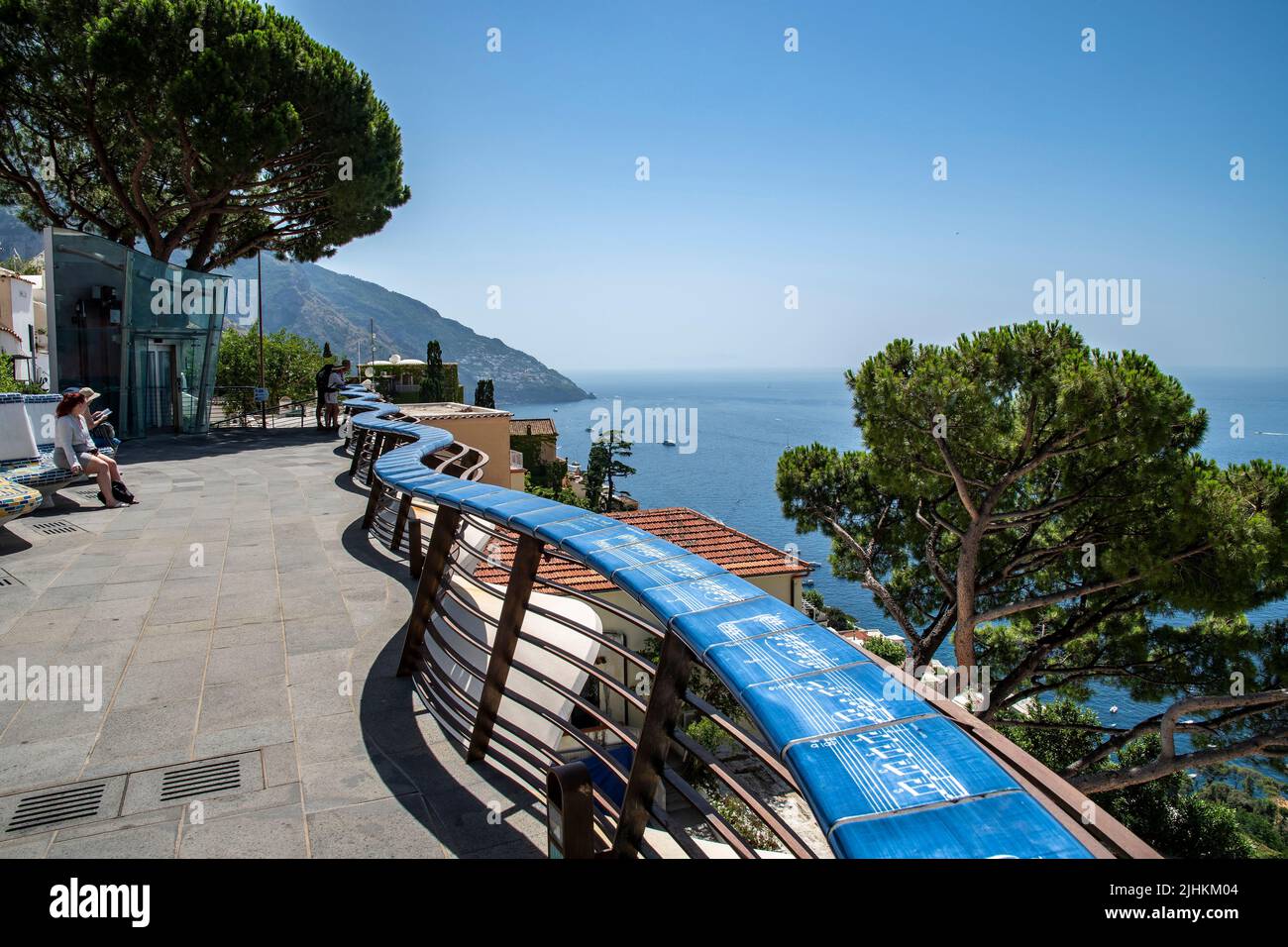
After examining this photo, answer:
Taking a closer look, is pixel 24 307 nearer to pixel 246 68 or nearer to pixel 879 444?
pixel 246 68

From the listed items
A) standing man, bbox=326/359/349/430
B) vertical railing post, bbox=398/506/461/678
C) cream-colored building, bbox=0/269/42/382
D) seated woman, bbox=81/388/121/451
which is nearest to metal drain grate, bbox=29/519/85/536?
seated woman, bbox=81/388/121/451

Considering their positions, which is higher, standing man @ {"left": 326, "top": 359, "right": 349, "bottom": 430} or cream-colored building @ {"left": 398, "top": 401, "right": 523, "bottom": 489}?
standing man @ {"left": 326, "top": 359, "right": 349, "bottom": 430}

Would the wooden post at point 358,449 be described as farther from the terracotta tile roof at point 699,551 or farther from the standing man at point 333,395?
the standing man at point 333,395

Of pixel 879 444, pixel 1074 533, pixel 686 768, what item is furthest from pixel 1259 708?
pixel 686 768

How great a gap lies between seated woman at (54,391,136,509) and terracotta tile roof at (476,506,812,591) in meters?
8.29

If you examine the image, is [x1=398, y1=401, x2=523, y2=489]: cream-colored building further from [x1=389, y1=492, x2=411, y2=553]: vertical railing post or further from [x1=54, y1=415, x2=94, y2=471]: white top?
[x1=389, y1=492, x2=411, y2=553]: vertical railing post

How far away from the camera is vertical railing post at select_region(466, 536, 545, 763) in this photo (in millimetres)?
2893

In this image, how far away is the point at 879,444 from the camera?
14797mm

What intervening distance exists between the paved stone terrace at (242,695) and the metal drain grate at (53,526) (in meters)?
0.05

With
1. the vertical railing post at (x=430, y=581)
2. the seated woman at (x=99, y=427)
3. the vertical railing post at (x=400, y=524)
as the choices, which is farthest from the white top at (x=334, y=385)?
Result: the vertical railing post at (x=430, y=581)

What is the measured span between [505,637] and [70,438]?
748 centimetres

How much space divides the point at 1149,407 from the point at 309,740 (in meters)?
12.5

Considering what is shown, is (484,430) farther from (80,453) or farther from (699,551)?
(80,453)

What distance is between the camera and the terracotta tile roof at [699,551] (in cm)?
1727
